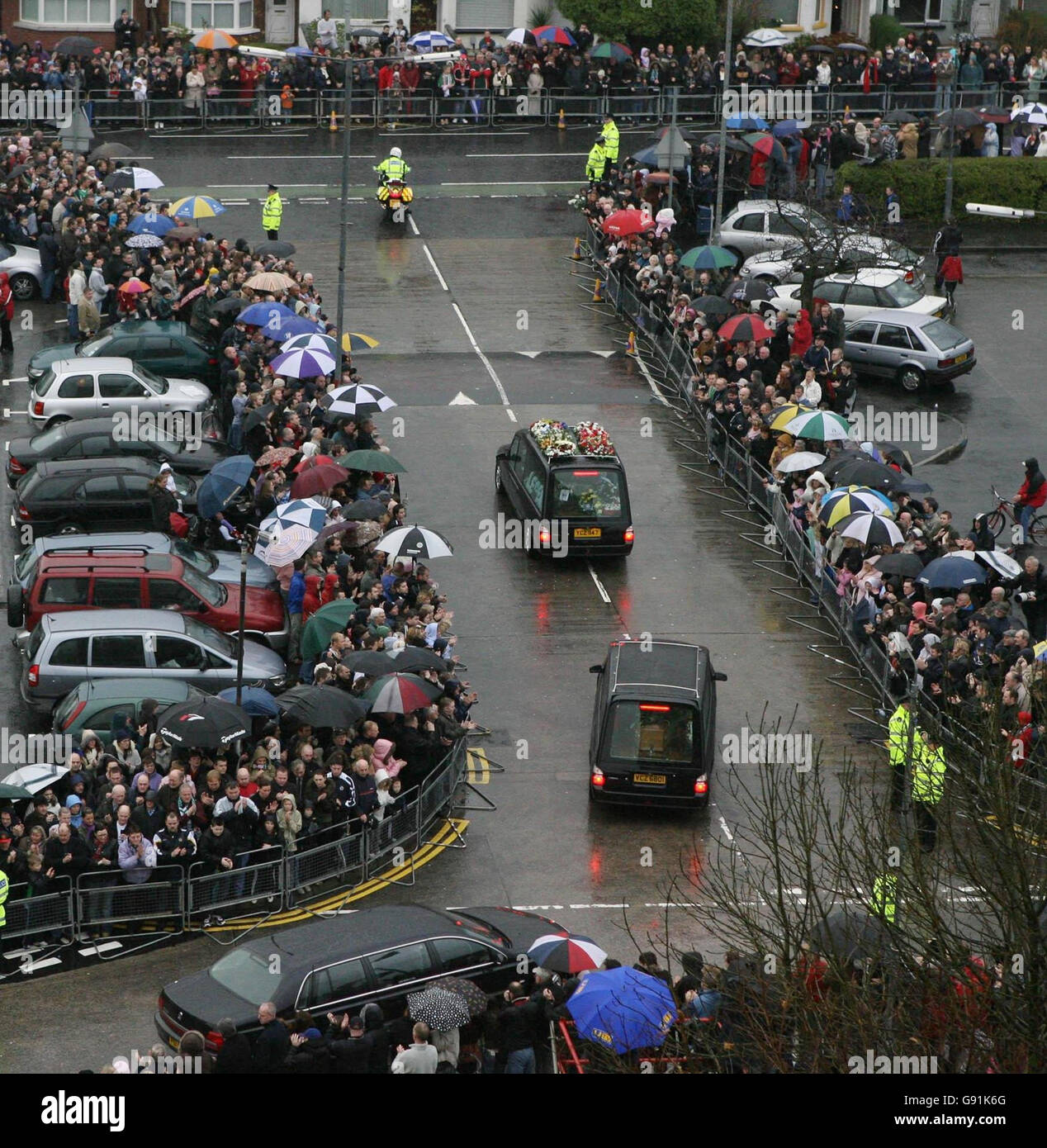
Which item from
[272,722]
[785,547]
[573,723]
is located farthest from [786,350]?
[272,722]

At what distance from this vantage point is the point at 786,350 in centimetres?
3647

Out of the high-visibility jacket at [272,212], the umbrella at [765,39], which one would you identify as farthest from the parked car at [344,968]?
the umbrella at [765,39]

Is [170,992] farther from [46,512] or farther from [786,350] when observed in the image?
[786,350]

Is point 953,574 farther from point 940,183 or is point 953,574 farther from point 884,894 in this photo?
point 940,183

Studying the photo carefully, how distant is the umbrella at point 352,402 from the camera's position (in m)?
31.0

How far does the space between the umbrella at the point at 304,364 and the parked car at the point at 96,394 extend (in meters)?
2.34

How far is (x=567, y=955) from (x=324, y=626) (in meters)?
7.41

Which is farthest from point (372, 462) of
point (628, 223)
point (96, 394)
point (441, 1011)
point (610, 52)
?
point (610, 52)

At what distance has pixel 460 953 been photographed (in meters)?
19.0

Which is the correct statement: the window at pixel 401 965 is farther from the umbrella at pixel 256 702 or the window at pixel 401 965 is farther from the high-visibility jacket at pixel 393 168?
the high-visibility jacket at pixel 393 168

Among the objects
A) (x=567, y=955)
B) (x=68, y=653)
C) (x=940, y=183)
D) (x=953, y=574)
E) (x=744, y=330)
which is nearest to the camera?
(x=567, y=955)

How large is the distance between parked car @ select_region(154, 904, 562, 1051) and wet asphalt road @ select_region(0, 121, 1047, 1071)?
4.33 ft

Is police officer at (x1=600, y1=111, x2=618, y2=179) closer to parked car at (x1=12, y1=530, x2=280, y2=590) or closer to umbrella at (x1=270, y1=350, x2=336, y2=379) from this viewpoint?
umbrella at (x1=270, y1=350, x2=336, y2=379)

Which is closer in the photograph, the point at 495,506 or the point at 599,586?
the point at 599,586
